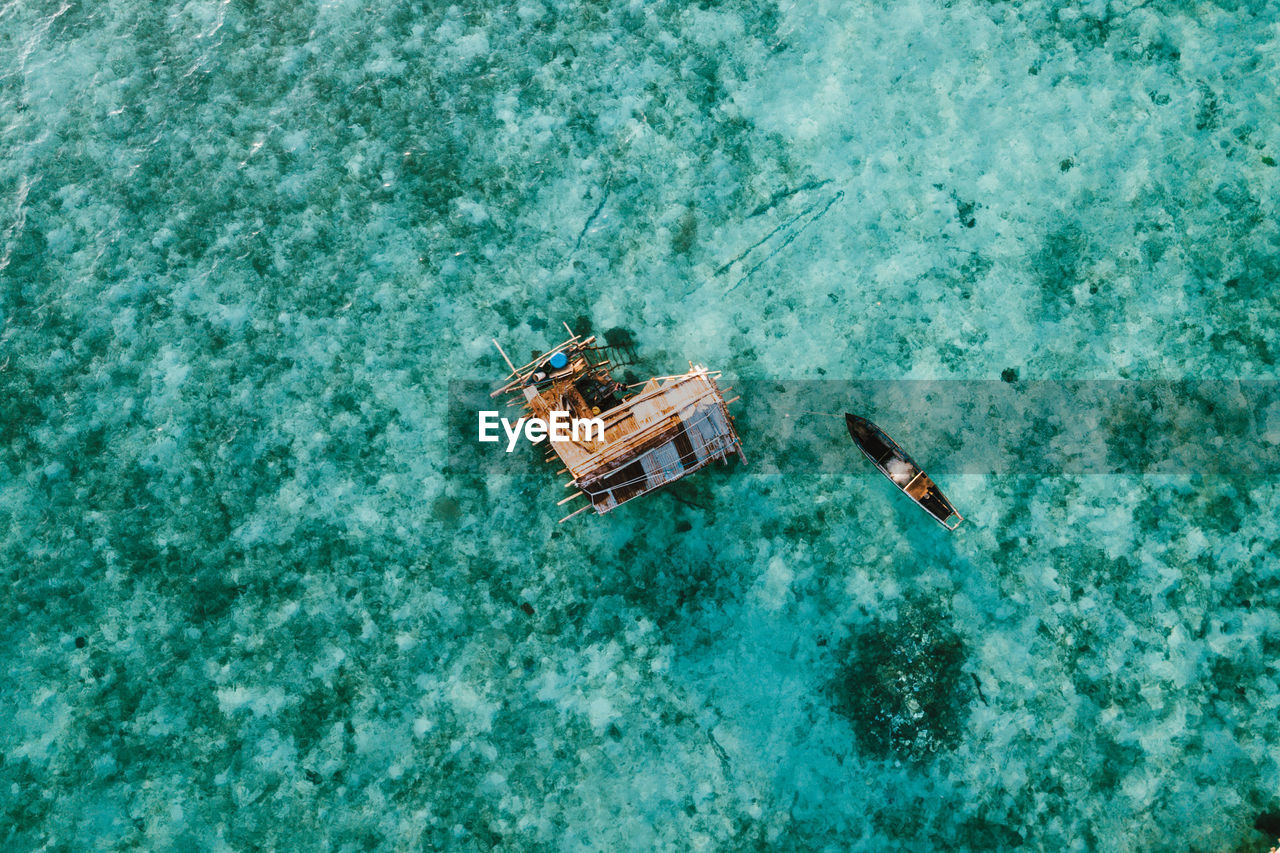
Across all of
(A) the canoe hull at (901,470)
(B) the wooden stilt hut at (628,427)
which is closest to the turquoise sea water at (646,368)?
(A) the canoe hull at (901,470)

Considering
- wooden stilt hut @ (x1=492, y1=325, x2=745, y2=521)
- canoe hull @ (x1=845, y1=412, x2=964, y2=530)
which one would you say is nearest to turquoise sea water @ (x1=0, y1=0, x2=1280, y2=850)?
canoe hull @ (x1=845, y1=412, x2=964, y2=530)

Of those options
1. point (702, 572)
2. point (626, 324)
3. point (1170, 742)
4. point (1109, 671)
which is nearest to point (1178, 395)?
point (1109, 671)

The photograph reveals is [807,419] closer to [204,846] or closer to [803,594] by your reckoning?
[803,594]

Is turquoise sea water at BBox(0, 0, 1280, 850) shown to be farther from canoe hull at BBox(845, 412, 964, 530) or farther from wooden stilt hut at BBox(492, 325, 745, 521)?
wooden stilt hut at BBox(492, 325, 745, 521)

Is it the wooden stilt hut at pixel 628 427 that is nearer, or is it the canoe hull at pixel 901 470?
the wooden stilt hut at pixel 628 427

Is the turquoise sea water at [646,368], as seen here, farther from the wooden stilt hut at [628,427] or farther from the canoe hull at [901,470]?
the wooden stilt hut at [628,427]

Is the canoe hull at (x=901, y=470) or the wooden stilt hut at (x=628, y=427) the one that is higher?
the wooden stilt hut at (x=628, y=427)

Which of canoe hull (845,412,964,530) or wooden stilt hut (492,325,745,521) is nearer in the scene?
wooden stilt hut (492,325,745,521)

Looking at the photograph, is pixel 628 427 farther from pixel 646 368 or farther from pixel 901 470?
pixel 901 470
